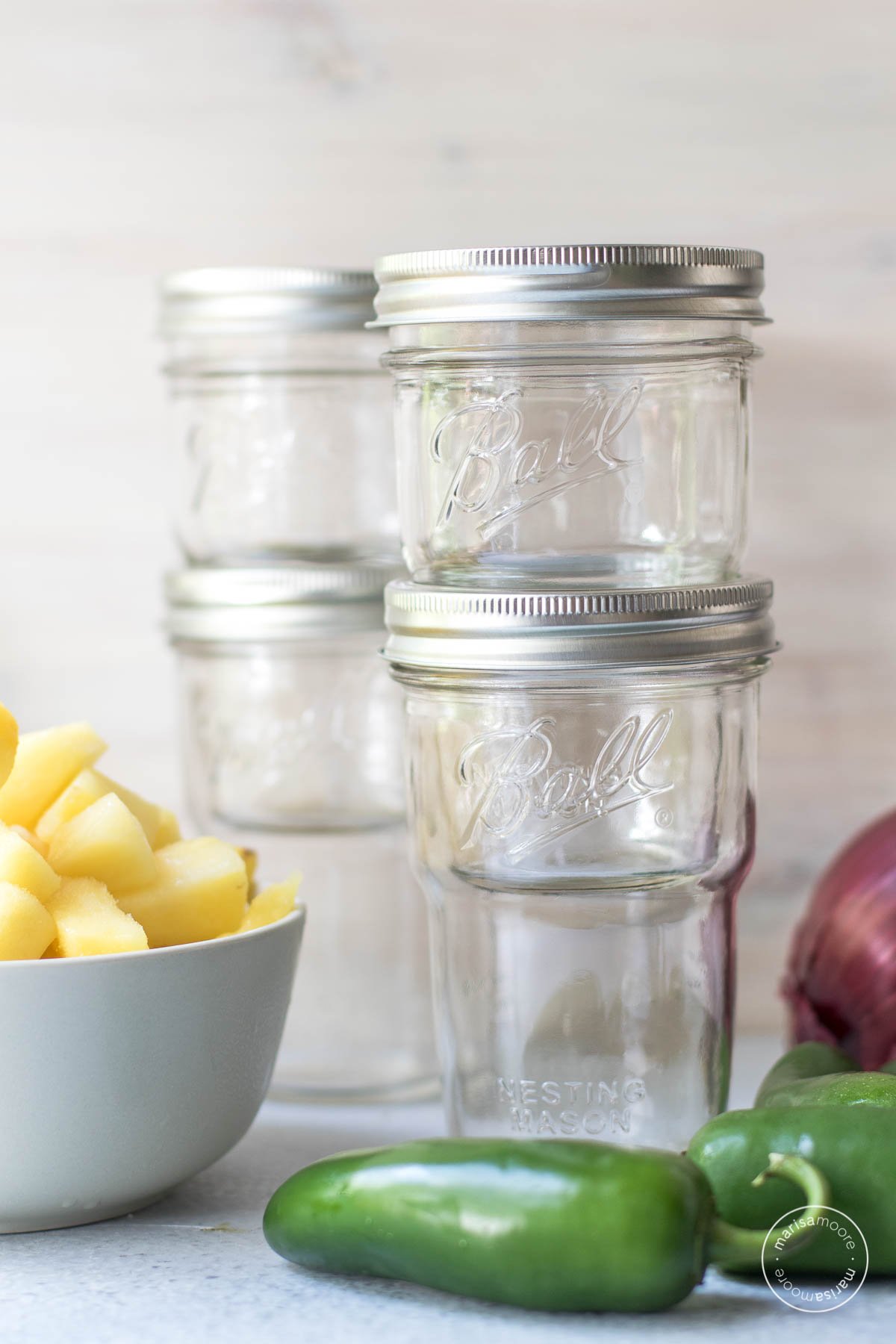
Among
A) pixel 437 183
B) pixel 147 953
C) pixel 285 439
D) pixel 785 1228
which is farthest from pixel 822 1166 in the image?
pixel 437 183

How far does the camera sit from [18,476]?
3.70ft

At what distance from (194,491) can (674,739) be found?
364mm

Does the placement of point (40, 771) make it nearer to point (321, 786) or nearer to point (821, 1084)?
point (321, 786)

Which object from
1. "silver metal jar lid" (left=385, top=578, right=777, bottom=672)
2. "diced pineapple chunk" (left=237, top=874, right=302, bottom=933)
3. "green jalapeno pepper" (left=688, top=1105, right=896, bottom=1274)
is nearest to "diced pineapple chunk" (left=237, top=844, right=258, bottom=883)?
"diced pineapple chunk" (left=237, top=874, right=302, bottom=933)

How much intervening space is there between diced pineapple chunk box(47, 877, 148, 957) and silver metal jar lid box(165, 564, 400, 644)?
0.26 meters

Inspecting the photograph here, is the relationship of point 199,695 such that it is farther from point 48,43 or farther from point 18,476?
point 48,43

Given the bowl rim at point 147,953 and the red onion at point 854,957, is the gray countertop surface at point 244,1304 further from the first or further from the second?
the red onion at point 854,957

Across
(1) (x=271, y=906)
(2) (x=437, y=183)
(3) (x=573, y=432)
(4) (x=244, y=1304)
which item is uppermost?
(2) (x=437, y=183)

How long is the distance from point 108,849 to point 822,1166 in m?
0.34

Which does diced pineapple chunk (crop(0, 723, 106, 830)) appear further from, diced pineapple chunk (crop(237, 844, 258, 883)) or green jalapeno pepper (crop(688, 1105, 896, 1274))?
green jalapeno pepper (crop(688, 1105, 896, 1274))

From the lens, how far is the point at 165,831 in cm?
84

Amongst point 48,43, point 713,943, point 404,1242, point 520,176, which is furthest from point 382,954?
point 48,43

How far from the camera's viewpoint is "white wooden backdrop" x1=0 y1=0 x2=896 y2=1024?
109cm

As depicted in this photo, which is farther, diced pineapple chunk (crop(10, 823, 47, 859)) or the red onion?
the red onion
